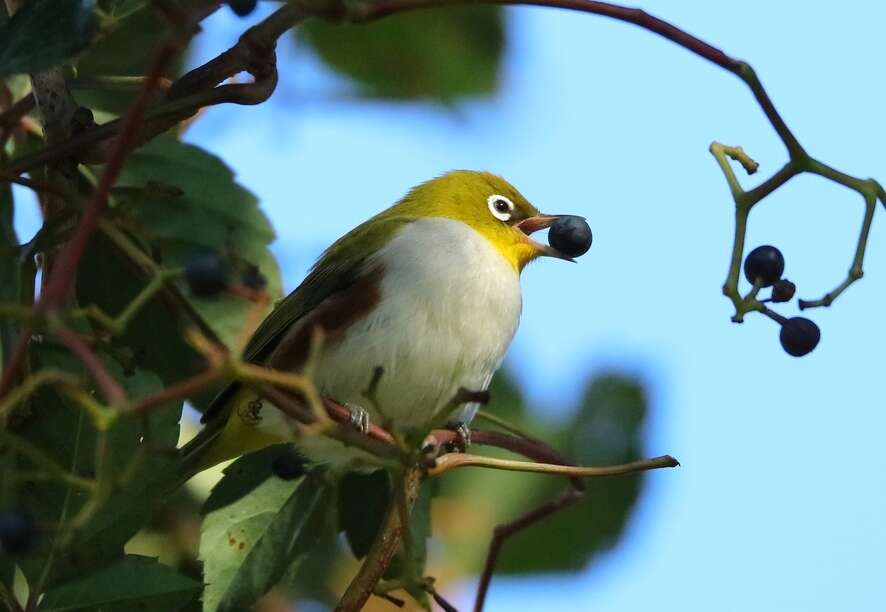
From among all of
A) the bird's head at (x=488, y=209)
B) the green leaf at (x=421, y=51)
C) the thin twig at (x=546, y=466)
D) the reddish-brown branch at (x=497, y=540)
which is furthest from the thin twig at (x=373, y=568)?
the green leaf at (x=421, y=51)

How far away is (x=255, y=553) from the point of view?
3.81 meters

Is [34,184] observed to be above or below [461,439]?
above

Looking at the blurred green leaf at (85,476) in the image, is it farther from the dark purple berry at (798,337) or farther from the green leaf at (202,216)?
the dark purple berry at (798,337)

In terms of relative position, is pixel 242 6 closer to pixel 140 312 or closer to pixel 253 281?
pixel 253 281

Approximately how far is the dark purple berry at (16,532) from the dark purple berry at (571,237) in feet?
7.31

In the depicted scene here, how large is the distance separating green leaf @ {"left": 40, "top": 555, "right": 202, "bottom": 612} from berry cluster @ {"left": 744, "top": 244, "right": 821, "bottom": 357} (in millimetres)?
1324

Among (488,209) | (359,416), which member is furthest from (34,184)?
(488,209)

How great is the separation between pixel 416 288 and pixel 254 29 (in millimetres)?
1676

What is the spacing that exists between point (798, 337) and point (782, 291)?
99 millimetres

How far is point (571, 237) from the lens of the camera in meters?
4.25

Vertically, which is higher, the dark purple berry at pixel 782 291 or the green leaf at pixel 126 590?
the dark purple berry at pixel 782 291

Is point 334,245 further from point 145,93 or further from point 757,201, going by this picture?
point 145,93

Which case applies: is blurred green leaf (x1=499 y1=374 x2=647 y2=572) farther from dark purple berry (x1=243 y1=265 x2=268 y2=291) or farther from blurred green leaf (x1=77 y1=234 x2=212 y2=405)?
dark purple berry (x1=243 y1=265 x2=268 y2=291)

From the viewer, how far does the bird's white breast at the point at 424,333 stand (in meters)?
4.35
